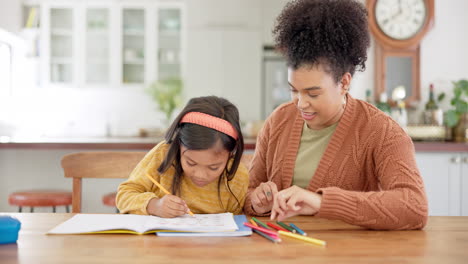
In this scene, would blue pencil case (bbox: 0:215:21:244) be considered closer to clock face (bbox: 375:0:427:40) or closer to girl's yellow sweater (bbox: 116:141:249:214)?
girl's yellow sweater (bbox: 116:141:249:214)

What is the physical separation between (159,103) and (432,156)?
3.44 m

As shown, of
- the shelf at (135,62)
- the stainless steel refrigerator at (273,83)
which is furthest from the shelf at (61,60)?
the stainless steel refrigerator at (273,83)

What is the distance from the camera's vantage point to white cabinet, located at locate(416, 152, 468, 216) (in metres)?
3.18

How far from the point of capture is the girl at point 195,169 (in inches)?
53.7

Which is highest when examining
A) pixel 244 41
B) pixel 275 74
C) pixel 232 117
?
pixel 244 41

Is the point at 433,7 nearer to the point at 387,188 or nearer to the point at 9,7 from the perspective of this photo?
the point at 387,188

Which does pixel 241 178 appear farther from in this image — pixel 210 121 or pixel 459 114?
pixel 459 114

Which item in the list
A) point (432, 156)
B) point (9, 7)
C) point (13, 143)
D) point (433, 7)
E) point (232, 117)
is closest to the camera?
point (232, 117)

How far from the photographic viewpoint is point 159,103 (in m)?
5.75

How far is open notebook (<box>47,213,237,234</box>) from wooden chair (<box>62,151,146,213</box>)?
1.29 ft

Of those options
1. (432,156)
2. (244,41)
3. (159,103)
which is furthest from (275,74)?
(432,156)

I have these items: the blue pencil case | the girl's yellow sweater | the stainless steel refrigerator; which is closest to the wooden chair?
the girl's yellow sweater

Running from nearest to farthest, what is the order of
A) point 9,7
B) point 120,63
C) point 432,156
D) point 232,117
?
point 232,117 → point 432,156 → point 9,7 → point 120,63

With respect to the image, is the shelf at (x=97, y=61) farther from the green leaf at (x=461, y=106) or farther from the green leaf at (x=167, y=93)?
the green leaf at (x=461, y=106)
